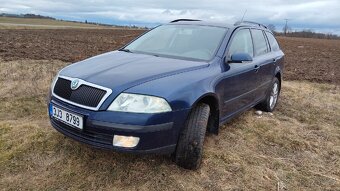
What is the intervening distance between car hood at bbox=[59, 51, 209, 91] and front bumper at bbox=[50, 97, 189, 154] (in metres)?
0.30

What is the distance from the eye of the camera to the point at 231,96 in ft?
15.2

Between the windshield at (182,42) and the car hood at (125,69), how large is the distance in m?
0.29

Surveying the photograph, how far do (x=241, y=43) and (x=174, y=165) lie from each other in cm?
210

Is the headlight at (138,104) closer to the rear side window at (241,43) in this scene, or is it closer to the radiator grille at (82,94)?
the radiator grille at (82,94)

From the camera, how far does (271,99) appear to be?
6.74 meters

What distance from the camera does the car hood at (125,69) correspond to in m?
3.51

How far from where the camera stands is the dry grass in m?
3.62

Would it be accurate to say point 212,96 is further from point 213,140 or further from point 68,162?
point 68,162

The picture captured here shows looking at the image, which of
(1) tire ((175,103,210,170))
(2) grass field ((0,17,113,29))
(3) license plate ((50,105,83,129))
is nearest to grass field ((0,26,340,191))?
(1) tire ((175,103,210,170))

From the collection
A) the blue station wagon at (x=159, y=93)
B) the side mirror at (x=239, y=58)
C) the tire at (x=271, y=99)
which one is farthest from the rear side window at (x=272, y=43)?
the side mirror at (x=239, y=58)

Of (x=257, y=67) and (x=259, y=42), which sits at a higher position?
(x=259, y=42)

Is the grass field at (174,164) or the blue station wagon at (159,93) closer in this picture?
the blue station wagon at (159,93)

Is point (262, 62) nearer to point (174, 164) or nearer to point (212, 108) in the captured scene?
point (212, 108)

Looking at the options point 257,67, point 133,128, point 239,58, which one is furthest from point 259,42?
point 133,128
